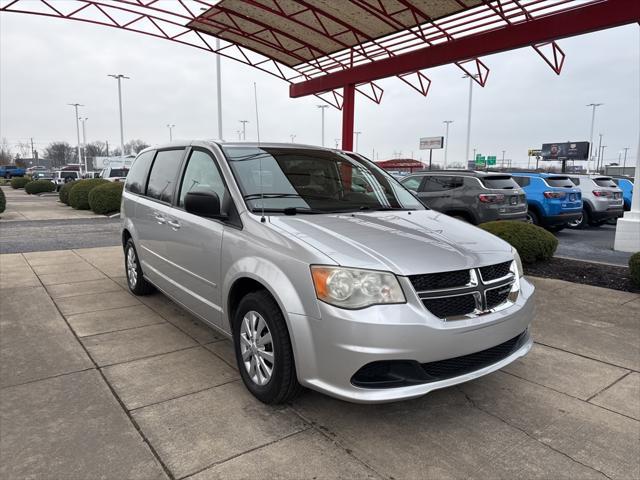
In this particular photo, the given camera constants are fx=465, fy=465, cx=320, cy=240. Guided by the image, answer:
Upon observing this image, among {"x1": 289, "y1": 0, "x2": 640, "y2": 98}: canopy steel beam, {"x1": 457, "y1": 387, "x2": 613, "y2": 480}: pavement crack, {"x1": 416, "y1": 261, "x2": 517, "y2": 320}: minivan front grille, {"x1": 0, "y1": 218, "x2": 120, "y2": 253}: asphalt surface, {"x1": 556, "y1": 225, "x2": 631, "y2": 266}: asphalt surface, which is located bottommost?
{"x1": 556, "y1": 225, "x2": 631, "y2": 266}: asphalt surface

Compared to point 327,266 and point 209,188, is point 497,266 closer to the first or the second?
point 327,266

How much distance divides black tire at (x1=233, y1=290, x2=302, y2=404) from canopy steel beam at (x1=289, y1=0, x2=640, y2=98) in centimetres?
911

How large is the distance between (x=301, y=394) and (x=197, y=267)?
134cm

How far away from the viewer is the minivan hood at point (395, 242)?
8.85ft

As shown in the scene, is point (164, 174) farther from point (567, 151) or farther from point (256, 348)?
point (567, 151)

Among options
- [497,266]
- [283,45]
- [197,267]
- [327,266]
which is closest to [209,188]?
[197,267]

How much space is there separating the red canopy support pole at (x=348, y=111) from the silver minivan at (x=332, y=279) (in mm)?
10943

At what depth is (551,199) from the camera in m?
12.0

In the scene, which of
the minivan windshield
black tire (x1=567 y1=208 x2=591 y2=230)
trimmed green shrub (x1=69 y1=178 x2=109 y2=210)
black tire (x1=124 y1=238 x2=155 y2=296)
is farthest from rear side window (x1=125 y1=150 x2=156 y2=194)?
trimmed green shrub (x1=69 y1=178 x2=109 y2=210)

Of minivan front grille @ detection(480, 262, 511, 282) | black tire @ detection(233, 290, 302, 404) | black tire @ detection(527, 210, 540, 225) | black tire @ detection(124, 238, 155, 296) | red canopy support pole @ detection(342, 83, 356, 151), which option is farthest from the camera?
red canopy support pole @ detection(342, 83, 356, 151)

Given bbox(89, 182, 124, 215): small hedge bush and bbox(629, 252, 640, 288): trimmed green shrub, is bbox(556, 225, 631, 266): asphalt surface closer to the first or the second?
bbox(629, 252, 640, 288): trimmed green shrub

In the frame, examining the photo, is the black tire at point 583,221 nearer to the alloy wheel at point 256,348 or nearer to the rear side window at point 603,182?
the rear side window at point 603,182

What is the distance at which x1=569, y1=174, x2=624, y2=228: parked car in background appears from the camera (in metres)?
13.7

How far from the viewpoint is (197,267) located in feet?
12.4
